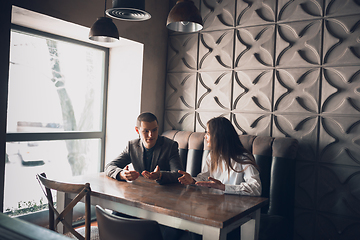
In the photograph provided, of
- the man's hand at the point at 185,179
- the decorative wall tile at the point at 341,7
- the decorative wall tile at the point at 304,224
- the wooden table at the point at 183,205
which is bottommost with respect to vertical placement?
the decorative wall tile at the point at 304,224

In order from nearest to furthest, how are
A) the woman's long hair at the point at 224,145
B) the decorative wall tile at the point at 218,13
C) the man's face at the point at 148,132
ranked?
1. the woman's long hair at the point at 224,145
2. the man's face at the point at 148,132
3. the decorative wall tile at the point at 218,13

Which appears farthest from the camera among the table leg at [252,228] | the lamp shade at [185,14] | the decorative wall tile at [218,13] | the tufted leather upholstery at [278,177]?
the decorative wall tile at [218,13]

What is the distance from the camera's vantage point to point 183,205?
1700mm

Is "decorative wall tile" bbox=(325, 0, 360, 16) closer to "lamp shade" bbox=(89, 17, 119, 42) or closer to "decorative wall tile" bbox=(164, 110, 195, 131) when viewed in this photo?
"decorative wall tile" bbox=(164, 110, 195, 131)

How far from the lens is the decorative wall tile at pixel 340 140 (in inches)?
107

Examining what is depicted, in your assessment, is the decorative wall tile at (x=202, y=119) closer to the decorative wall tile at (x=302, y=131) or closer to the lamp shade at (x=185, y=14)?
the decorative wall tile at (x=302, y=131)

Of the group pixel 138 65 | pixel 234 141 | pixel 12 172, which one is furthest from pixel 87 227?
pixel 138 65

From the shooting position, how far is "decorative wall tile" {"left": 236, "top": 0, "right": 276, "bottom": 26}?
3.16 meters

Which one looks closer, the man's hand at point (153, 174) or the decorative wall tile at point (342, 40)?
the man's hand at point (153, 174)

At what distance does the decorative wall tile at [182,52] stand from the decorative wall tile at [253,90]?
647 mm

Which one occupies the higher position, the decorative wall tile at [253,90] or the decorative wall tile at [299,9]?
the decorative wall tile at [299,9]

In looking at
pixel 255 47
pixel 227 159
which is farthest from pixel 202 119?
pixel 227 159

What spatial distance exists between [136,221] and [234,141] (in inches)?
→ 48.5

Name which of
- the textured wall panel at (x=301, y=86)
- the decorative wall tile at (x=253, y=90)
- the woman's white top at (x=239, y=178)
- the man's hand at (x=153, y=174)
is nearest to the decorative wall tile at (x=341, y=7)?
the textured wall panel at (x=301, y=86)
